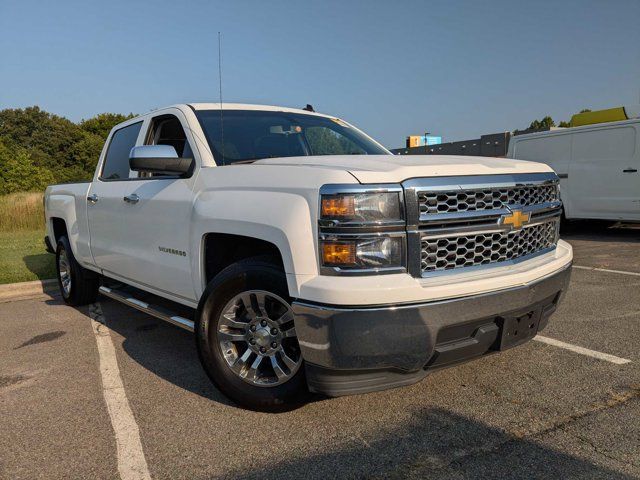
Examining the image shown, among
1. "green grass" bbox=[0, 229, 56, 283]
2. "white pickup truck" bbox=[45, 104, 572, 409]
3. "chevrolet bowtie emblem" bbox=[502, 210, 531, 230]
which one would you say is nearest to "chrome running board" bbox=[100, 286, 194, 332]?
"white pickup truck" bbox=[45, 104, 572, 409]

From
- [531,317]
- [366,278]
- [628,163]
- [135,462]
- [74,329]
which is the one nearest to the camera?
[366,278]

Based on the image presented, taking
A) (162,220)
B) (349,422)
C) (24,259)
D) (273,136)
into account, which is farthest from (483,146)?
(349,422)

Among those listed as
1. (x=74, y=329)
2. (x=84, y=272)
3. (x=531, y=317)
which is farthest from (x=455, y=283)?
(x=84, y=272)

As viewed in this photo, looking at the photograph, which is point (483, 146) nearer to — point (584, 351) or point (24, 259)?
point (24, 259)

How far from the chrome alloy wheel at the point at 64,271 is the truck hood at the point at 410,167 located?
146 inches

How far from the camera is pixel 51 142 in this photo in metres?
67.6

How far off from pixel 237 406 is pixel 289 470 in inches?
28.8

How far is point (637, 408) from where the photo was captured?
278 cm

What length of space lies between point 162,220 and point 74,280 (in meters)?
2.61

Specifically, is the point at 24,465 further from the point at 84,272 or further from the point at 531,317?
the point at 84,272

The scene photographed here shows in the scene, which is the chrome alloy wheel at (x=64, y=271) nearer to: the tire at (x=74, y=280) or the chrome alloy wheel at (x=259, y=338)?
the tire at (x=74, y=280)

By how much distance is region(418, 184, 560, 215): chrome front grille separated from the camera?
2.42 metres

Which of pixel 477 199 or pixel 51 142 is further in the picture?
pixel 51 142

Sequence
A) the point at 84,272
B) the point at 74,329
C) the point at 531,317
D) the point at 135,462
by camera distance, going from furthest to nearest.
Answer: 1. the point at 84,272
2. the point at 74,329
3. the point at 531,317
4. the point at 135,462
